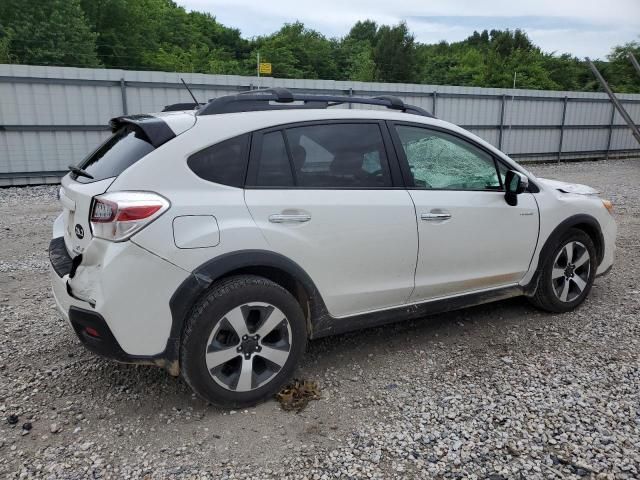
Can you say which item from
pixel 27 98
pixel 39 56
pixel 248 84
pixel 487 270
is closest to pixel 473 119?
pixel 248 84

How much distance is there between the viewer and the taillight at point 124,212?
8.31 feet

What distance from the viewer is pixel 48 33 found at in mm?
32312

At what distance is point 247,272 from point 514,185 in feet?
6.70

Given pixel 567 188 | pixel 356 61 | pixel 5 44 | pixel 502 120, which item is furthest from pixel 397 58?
pixel 567 188

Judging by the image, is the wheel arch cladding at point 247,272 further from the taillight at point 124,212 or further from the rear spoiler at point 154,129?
the rear spoiler at point 154,129

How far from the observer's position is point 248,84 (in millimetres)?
12445

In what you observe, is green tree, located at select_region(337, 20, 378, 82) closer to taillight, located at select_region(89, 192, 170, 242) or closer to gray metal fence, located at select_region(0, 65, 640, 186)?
gray metal fence, located at select_region(0, 65, 640, 186)

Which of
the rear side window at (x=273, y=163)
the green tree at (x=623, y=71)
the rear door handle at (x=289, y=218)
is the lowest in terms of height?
the rear door handle at (x=289, y=218)

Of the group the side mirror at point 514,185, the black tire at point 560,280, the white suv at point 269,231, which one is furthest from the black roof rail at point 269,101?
the black tire at point 560,280

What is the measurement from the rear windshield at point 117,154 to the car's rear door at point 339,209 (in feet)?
1.98

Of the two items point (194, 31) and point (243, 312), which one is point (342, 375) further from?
point (194, 31)

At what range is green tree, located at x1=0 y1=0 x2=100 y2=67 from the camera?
31875 mm

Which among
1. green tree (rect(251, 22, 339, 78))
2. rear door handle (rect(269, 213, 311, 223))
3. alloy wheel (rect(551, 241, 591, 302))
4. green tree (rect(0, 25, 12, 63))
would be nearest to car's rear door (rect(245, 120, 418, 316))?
rear door handle (rect(269, 213, 311, 223))

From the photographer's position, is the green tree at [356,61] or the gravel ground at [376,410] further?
the green tree at [356,61]
